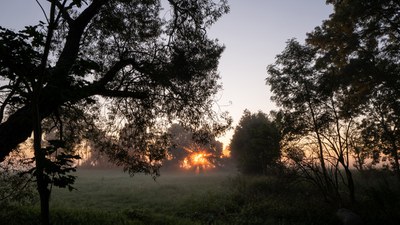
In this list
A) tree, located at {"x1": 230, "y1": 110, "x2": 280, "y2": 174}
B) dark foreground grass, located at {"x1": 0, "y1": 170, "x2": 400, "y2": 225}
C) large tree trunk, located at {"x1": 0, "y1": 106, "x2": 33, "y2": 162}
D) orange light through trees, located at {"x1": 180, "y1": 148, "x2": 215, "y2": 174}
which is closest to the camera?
large tree trunk, located at {"x1": 0, "y1": 106, "x2": 33, "y2": 162}

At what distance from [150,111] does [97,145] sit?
3.05 metres

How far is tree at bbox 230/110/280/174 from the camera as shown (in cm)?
3060

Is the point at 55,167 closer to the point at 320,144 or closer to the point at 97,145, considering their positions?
the point at 97,145

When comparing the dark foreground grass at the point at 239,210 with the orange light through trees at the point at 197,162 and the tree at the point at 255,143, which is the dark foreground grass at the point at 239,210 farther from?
the orange light through trees at the point at 197,162

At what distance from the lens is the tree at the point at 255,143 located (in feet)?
100

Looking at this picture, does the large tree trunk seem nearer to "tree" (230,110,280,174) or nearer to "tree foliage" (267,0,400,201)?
"tree foliage" (267,0,400,201)

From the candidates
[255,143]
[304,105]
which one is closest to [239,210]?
[304,105]

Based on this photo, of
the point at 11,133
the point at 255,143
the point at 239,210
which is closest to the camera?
the point at 11,133

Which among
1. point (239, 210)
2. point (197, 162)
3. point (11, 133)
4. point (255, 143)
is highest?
point (255, 143)

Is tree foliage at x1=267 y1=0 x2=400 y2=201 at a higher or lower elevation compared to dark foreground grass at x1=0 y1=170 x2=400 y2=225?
higher

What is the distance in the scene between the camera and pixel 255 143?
34.0 metres

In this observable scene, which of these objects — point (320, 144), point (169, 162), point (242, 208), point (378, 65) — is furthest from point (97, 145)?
point (169, 162)

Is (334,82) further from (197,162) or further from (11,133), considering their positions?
(197,162)

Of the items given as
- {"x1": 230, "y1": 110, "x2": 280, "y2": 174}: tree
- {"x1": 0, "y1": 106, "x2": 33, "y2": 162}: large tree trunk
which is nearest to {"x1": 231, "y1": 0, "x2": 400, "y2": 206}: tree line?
{"x1": 230, "y1": 110, "x2": 280, "y2": 174}: tree
